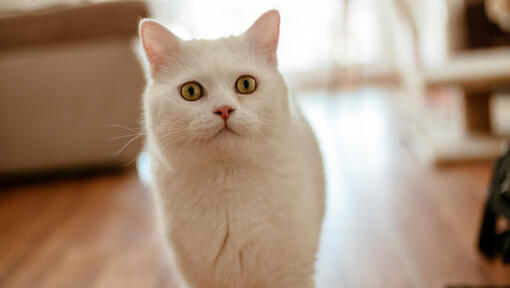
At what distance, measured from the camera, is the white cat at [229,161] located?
2.86 ft

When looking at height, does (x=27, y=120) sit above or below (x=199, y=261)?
above

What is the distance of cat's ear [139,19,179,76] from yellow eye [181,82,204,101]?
93 mm

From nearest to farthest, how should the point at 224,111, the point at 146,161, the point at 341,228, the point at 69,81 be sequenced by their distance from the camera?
the point at 224,111 → the point at 146,161 → the point at 341,228 → the point at 69,81

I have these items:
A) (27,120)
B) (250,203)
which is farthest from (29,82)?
(250,203)

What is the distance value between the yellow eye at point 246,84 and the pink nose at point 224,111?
73mm

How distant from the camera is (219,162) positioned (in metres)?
0.91

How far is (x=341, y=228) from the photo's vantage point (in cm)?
178

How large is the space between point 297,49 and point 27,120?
2.69 m

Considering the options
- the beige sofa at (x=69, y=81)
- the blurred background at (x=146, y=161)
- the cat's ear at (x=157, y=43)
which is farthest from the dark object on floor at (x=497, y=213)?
the beige sofa at (x=69, y=81)

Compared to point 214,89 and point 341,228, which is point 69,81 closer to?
point 341,228

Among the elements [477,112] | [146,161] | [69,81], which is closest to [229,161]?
[146,161]

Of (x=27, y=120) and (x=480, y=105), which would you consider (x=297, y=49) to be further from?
(x=27, y=120)

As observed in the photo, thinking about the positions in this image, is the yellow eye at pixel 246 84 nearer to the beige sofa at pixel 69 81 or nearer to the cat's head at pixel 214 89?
the cat's head at pixel 214 89

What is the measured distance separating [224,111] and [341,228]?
1.10m
